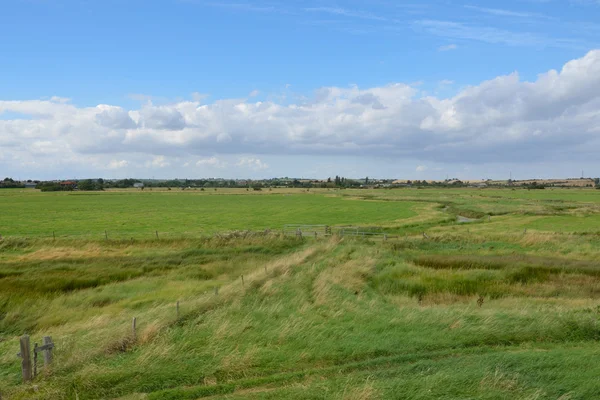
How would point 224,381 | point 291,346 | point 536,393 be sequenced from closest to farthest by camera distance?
point 536,393, point 224,381, point 291,346

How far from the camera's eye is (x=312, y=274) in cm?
2088

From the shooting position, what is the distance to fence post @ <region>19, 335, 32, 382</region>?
912cm

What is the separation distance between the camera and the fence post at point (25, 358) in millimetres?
9125

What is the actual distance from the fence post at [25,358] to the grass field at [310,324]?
0.99 ft

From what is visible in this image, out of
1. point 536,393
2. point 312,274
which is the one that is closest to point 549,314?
point 536,393

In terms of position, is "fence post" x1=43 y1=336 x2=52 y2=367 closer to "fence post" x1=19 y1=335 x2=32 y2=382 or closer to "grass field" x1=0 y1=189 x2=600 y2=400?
"grass field" x1=0 y1=189 x2=600 y2=400

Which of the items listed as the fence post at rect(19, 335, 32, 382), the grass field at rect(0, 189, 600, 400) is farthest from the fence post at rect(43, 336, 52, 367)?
the fence post at rect(19, 335, 32, 382)

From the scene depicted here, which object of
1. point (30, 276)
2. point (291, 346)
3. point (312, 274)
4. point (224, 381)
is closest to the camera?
point (224, 381)

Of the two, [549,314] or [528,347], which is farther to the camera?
[549,314]

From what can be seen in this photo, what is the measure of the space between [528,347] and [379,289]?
31.2 ft

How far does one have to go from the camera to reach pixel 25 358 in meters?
9.21

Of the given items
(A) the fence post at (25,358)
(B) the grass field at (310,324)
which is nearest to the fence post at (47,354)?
(B) the grass field at (310,324)

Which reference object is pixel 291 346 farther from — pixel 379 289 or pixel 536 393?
pixel 379 289

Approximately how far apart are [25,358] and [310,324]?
7217 millimetres
